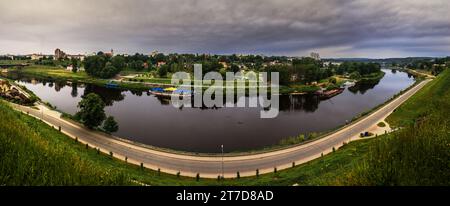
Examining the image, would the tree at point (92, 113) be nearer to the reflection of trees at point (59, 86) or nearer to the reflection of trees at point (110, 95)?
the reflection of trees at point (110, 95)

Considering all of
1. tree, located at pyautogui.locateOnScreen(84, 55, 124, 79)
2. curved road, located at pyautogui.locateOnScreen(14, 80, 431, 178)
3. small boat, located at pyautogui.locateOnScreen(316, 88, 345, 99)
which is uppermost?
tree, located at pyautogui.locateOnScreen(84, 55, 124, 79)

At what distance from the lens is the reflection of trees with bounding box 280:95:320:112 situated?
2285 inches

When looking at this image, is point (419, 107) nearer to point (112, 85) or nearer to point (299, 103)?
point (299, 103)

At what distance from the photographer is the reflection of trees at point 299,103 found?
5803 centimetres

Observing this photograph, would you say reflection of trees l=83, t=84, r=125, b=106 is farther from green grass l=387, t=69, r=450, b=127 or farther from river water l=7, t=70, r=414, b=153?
green grass l=387, t=69, r=450, b=127

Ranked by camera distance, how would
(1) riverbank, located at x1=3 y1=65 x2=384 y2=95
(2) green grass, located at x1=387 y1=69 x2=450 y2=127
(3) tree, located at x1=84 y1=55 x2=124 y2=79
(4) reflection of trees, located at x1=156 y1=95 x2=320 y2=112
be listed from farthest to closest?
1. (3) tree, located at x1=84 y1=55 x2=124 y2=79
2. (1) riverbank, located at x1=3 y1=65 x2=384 y2=95
3. (4) reflection of trees, located at x1=156 y1=95 x2=320 y2=112
4. (2) green grass, located at x1=387 y1=69 x2=450 y2=127

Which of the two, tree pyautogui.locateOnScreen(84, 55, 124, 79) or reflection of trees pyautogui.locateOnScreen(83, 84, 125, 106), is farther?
tree pyautogui.locateOnScreen(84, 55, 124, 79)

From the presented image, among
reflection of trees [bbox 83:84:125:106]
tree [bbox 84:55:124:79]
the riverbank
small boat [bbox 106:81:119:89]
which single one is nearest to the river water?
reflection of trees [bbox 83:84:125:106]

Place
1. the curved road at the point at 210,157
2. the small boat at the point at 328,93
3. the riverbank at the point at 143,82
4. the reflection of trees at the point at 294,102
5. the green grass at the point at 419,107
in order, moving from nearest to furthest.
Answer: the curved road at the point at 210,157 → the green grass at the point at 419,107 → the reflection of trees at the point at 294,102 → the small boat at the point at 328,93 → the riverbank at the point at 143,82

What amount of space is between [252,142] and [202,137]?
5.95 m

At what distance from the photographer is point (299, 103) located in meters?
64.2

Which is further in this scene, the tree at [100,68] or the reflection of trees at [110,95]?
the tree at [100,68]

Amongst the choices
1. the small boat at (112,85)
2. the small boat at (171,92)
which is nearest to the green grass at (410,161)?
the small boat at (171,92)
